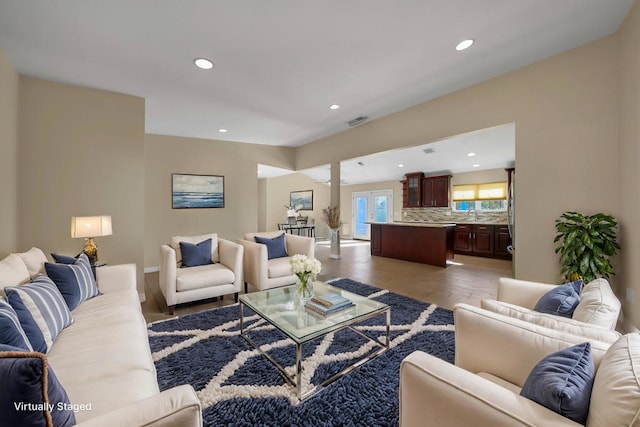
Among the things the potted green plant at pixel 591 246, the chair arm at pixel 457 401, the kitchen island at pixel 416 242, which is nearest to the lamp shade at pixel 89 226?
the chair arm at pixel 457 401

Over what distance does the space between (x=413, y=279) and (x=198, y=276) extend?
10.8 feet

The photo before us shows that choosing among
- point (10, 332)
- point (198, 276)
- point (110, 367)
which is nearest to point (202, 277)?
point (198, 276)

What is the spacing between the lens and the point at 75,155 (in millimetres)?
3229

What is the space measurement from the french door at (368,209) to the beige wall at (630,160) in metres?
6.66

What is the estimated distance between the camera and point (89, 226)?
9.23 feet

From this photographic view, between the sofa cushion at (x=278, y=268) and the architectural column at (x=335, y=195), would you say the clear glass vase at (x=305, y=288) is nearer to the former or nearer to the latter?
the sofa cushion at (x=278, y=268)

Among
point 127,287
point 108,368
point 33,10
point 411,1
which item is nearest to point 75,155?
point 33,10

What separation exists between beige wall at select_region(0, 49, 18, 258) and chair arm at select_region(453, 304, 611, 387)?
408cm

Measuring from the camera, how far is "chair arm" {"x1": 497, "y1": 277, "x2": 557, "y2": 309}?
5.99 ft

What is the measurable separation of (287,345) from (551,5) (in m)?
3.51

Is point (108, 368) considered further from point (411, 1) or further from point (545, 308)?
point (411, 1)

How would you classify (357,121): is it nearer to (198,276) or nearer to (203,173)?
(203,173)


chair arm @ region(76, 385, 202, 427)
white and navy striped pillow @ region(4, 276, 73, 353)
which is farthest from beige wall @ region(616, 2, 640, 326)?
white and navy striped pillow @ region(4, 276, 73, 353)

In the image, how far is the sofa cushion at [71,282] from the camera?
192 centimetres
